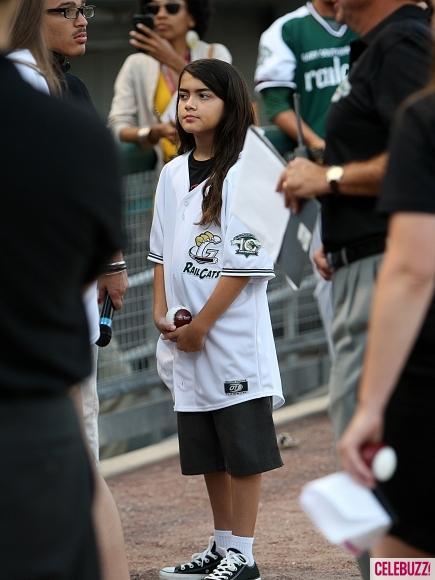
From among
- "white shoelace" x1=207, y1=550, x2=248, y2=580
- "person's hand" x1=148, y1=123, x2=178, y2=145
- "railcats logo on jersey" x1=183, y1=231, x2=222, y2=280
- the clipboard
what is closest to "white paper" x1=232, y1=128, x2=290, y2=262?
the clipboard

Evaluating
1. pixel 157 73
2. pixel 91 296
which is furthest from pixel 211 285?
pixel 157 73

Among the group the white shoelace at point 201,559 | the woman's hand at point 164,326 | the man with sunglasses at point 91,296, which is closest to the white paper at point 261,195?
the man with sunglasses at point 91,296

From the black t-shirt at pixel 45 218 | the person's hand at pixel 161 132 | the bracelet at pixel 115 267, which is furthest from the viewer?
the person's hand at pixel 161 132

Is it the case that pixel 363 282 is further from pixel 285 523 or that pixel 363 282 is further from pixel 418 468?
pixel 285 523

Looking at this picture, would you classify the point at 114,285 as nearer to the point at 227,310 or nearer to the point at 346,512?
the point at 227,310

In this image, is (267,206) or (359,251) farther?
(267,206)

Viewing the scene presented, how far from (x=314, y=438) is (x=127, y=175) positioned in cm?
176

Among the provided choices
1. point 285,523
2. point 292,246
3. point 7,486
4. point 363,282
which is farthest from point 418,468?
point 285,523

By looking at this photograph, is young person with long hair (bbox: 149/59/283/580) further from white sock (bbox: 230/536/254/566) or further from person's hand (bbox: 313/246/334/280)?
person's hand (bbox: 313/246/334/280)

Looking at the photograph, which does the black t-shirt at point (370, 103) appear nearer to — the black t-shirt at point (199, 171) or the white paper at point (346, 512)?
the white paper at point (346, 512)

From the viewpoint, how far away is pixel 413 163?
111 inches

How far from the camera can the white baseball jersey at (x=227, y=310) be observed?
488 cm

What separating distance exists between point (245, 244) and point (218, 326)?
1.04ft

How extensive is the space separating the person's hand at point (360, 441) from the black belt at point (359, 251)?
65cm
